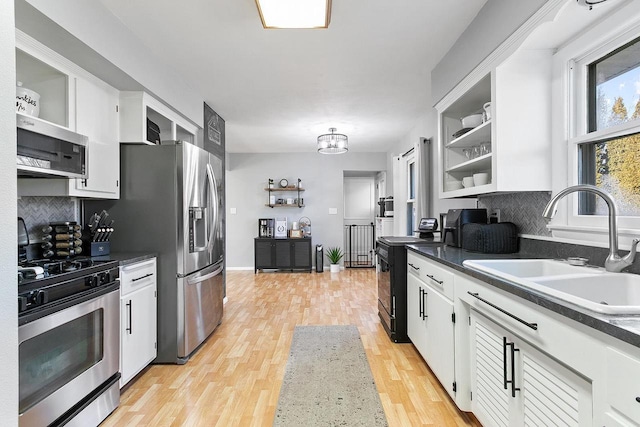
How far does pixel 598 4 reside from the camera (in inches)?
56.1

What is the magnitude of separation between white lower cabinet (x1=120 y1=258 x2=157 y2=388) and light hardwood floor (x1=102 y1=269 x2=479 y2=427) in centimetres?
16

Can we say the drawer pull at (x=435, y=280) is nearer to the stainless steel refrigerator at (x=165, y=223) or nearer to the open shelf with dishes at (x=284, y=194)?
the stainless steel refrigerator at (x=165, y=223)

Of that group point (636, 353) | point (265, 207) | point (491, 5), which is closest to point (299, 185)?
point (265, 207)

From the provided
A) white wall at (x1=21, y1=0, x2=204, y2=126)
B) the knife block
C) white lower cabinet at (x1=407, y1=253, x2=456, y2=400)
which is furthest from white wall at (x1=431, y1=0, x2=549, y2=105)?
the knife block

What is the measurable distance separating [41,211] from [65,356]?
1102mm

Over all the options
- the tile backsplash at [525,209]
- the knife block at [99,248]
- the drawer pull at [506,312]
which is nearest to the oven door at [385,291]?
the tile backsplash at [525,209]

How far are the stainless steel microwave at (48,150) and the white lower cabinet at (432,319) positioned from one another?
7.32 ft

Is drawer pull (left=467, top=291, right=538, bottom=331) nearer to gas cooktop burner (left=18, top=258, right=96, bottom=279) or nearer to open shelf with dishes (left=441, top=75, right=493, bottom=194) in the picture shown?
open shelf with dishes (left=441, top=75, right=493, bottom=194)

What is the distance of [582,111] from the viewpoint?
172cm

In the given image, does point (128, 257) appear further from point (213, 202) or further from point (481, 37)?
point (481, 37)

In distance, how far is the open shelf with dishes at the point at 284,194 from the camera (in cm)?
666

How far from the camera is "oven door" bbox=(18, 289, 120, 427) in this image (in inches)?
55.2

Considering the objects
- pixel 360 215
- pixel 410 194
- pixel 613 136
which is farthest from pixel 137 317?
pixel 360 215

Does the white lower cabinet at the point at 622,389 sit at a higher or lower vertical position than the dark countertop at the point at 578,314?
lower
